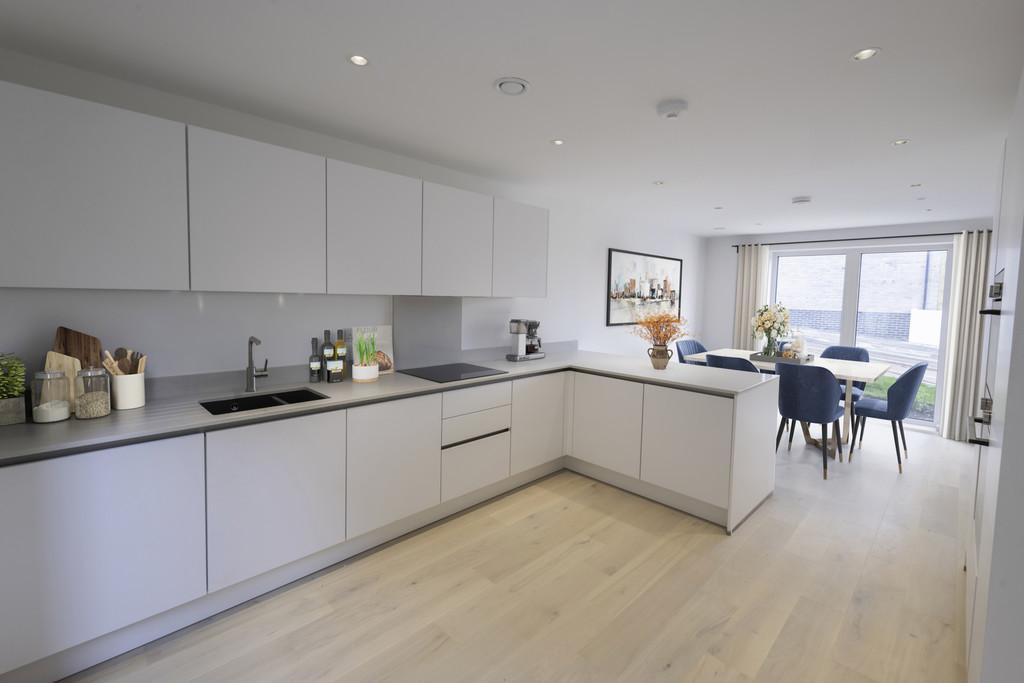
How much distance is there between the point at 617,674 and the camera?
177 centimetres

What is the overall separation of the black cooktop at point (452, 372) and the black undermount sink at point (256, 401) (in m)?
0.72

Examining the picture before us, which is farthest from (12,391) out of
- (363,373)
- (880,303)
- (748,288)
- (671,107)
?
(880,303)

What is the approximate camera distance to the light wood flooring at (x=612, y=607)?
1.79m

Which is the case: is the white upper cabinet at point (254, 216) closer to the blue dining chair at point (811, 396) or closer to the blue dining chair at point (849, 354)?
the blue dining chair at point (811, 396)

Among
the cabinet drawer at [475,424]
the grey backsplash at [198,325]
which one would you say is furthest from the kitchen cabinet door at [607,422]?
the grey backsplash at [198,325]

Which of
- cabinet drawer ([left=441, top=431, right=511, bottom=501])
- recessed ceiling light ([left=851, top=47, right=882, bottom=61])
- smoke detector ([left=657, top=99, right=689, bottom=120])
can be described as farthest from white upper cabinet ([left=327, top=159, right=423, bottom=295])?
recessed ceiling light ([left=851, top=47, right=882, bottom=61])

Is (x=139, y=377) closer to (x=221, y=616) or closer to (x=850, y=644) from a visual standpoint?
(x=221, y=616)

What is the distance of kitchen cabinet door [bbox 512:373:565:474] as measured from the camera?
3212mm

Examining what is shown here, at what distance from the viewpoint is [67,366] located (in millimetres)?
1878

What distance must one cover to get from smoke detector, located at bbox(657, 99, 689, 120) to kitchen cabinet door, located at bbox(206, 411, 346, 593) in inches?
84.2

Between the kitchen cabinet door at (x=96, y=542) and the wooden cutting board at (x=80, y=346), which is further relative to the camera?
the wooden cutting board at (x=80, y=346)

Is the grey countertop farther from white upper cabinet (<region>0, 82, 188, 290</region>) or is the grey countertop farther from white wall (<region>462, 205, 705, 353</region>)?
white upper cabinet (<region>0, 82, 188, 290</region>)

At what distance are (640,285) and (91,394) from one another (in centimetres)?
490

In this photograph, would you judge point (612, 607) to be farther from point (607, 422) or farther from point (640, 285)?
point (640, 285)
